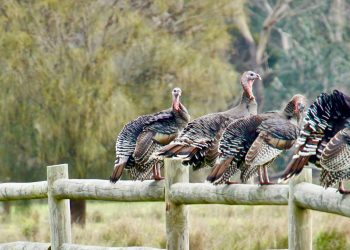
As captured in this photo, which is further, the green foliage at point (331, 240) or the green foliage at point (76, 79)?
the green foliage at point (76, 79)

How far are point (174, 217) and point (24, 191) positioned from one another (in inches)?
73.1

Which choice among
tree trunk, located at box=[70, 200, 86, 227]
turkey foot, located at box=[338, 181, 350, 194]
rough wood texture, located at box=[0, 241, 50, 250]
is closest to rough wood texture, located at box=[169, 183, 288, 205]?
turkey foot, located at box=[338, 181, 350, 194]

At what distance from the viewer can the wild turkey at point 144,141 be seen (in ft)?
30.7

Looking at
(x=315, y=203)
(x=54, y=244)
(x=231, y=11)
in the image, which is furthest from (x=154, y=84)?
(x=315, y=203)

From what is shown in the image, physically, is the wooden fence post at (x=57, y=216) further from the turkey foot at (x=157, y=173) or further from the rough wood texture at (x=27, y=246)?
the turkey foot at (x=157, y=173)

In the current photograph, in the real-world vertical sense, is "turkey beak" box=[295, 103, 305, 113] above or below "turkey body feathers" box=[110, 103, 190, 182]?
above

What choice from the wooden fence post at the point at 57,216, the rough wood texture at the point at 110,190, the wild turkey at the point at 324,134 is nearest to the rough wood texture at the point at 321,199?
the wild turkey at the point at 324,134

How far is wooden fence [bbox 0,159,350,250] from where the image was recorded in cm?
748

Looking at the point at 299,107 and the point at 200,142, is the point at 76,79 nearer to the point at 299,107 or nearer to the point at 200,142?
the point at 200,142

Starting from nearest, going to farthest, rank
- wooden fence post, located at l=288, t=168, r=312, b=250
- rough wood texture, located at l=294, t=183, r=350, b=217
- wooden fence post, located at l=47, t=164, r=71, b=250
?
rough wood texture, located at l=294, t=183, r=350, b=217 → wooden fence post, located at l=288, t=168, r=312, b=250 → wooden fence post, located at l=47, t=164, r=71, b=250

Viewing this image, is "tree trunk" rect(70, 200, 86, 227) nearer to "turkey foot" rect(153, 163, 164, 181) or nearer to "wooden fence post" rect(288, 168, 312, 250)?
"turkey foot" rect(153, 163, 164, 181)

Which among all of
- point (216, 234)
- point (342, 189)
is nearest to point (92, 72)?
point (216, 234)

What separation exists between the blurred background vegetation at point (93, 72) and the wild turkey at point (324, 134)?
1377cm

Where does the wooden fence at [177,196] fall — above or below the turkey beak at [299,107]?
below
